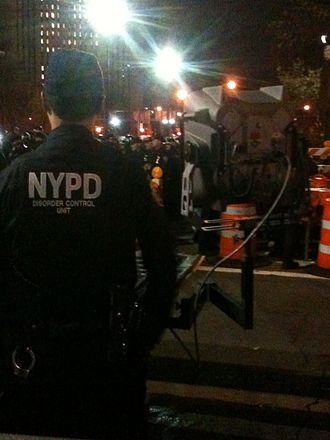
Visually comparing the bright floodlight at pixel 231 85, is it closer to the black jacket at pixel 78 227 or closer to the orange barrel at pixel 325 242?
the orange barrel at pixel 325 242

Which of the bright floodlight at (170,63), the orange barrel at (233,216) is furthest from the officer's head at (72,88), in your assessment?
the bright floodlight at (170,63)

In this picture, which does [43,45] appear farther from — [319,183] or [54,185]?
[54,185]

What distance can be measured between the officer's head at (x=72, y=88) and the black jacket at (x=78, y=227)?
0.06 metres

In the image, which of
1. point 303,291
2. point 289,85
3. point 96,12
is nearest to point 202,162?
point 303,291

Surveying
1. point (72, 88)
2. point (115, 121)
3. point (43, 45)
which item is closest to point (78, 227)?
point (72, 88)

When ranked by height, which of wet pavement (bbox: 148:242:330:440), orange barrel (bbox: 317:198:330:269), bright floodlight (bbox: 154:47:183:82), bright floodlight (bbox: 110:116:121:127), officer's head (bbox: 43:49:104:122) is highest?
bright floodlight (bbox: 154:47:183:82)

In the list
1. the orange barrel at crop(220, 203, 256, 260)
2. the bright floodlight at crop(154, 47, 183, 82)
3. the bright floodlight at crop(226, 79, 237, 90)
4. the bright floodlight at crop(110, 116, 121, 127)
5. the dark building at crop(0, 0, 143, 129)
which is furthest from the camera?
the bright floodlight at crop(110, 116, 121, 127)

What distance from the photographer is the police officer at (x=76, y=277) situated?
2.09 m

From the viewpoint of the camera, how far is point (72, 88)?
7.16 feet

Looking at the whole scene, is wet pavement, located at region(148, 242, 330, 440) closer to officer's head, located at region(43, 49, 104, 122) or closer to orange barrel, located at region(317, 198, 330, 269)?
orange barrel, located at region(317, 198, 330, 269)

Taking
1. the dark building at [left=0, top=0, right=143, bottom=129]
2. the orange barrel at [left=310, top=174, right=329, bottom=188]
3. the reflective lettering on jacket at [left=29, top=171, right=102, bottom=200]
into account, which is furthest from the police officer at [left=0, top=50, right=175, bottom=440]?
the dark building at [left=0, top=0, right=143, bottom=129]

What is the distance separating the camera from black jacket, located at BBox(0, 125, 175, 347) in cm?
209

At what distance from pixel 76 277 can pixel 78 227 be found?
0.15m

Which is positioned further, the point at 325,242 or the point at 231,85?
the point at 231,85
